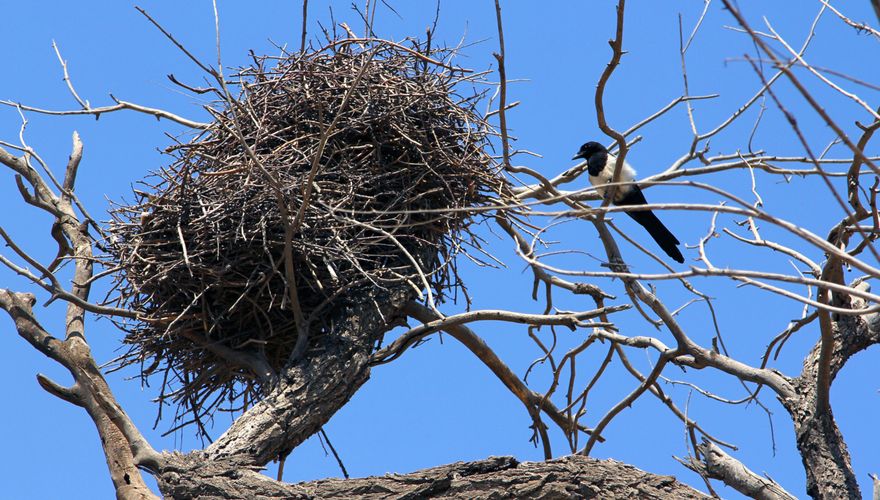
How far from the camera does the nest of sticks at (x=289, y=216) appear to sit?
4820mm

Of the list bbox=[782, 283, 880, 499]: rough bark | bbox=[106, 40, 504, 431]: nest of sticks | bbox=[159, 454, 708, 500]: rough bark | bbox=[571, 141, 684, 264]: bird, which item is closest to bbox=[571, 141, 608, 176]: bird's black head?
bbox=[571, 141, 684, 264]: bird

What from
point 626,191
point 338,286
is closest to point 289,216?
point 338,286

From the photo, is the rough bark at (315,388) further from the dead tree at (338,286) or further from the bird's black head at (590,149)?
the bird's black head at (590,149)

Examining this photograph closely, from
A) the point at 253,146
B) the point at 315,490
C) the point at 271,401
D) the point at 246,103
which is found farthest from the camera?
the point at 246,103

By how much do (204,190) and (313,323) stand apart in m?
0.89

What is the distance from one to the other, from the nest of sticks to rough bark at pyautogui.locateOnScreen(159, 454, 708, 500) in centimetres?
85

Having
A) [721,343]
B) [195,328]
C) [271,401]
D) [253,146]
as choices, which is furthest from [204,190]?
[721,343]

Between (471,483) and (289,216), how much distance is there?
1574mm

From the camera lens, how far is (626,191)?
6.64 m

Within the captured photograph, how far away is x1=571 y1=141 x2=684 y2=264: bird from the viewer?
669cm

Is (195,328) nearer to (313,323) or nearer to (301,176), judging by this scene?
(313,323)

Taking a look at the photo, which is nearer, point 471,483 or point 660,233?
point 471,483

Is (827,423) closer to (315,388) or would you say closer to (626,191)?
(315,388)

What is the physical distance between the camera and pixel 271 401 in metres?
4.64
